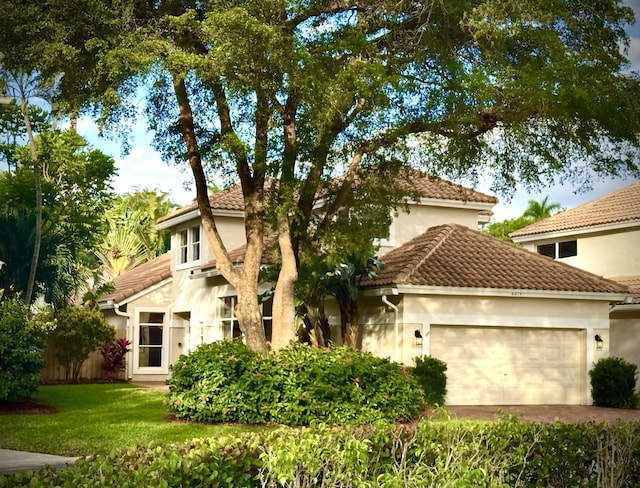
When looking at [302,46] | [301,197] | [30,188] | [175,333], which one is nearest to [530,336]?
[301,197]

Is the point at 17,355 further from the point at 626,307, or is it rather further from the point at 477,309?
the point at 626,307

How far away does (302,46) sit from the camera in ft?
58.0

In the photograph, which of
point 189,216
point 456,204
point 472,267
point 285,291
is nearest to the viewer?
point 285,291

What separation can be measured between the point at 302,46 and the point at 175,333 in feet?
59.6

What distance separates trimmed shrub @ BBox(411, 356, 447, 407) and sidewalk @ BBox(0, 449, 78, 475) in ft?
33.2

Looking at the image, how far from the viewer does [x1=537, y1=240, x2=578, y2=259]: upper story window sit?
3312 cm

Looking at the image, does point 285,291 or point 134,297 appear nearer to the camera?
point 285,291

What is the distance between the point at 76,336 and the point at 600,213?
18571 mm

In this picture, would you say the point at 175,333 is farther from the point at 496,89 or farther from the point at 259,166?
the point at 496,89

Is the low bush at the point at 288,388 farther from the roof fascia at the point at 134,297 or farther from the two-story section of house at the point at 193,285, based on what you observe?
the roof fascia at the point at 134,297

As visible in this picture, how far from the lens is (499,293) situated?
24.4 meters

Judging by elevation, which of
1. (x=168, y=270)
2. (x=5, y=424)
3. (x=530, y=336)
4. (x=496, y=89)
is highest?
(x=496, y=89)

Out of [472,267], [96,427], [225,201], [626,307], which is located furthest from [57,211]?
[626,307]

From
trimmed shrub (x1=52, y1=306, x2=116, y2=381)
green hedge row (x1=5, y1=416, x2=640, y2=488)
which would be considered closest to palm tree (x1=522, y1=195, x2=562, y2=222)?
trimmed shrub (x1=52, y1=306, x2=116, y2=381)
